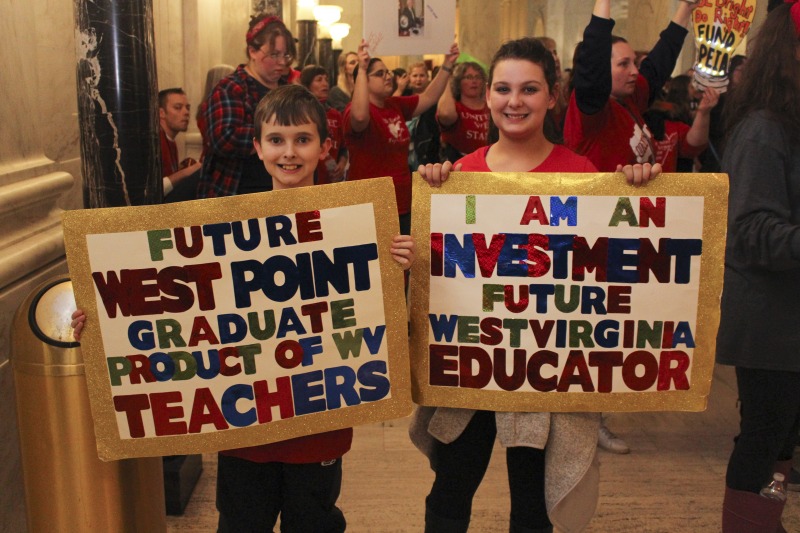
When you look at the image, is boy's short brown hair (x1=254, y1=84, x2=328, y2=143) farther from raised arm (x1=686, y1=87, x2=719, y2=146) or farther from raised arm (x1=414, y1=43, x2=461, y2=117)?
raised arm (x1=414, y1=43, x2=461, y2=117)

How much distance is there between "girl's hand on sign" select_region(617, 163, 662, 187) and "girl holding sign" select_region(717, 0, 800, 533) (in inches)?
16.5

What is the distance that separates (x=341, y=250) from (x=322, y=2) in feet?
53.1

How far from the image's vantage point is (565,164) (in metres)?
2.43

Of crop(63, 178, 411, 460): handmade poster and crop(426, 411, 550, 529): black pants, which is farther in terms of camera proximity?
crop(426, 411, 550, 529): black pants

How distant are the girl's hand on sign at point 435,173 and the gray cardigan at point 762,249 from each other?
912 mm

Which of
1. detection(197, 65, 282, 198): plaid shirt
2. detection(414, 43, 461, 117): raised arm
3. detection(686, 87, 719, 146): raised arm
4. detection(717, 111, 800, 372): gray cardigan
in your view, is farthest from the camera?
detection(414, 43, 461, 117): raised arm

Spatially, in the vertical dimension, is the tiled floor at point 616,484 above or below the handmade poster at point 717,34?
below

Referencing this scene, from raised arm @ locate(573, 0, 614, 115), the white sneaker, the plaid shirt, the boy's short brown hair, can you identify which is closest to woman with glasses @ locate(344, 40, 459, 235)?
the plaid shirt

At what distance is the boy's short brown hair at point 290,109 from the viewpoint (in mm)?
2406

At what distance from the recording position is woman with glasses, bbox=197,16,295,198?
12.8ft

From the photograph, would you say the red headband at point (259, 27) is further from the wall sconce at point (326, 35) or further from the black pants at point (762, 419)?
the wall sconce at point (326, 35)

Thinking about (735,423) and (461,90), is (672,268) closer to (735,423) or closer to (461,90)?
(735,423)

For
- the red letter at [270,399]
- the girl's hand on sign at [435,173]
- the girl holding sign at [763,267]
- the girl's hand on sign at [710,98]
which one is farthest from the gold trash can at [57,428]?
the girl's hand on sign at [710,98]

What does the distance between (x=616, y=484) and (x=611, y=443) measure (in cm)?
43
